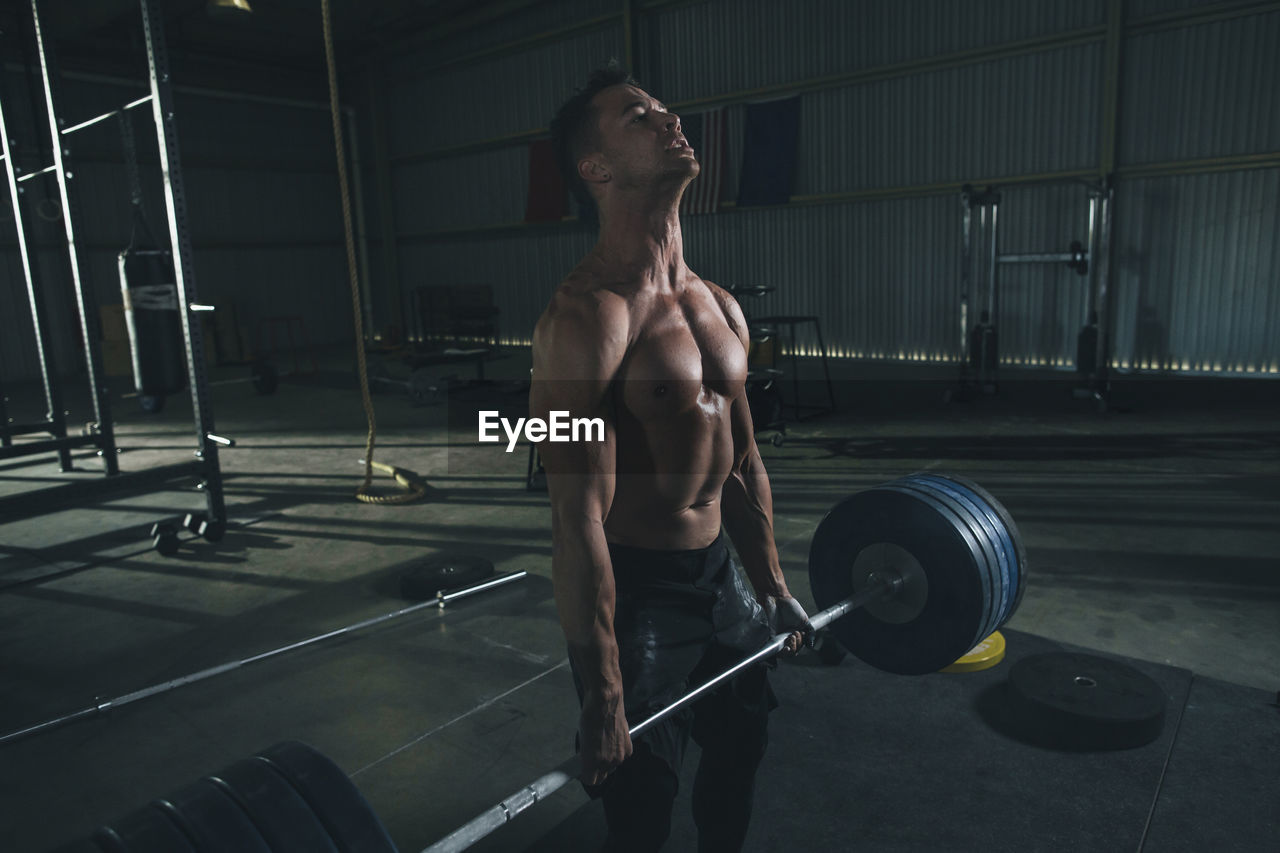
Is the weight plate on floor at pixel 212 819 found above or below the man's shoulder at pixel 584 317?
below

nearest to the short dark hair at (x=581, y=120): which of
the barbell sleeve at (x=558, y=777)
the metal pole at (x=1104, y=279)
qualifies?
the barbell sleeve at (x=558, y=777)

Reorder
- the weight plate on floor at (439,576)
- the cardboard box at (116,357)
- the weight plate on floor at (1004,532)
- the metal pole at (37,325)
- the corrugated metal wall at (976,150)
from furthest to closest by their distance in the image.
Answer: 1. the cardboard box at (116,357)
2. the corrugated metal wall at (976,150)
3. the metal pole at (37,325)
4. the weight plate on floor at (439,576)
5. the weight plate on floor at (1004,532)

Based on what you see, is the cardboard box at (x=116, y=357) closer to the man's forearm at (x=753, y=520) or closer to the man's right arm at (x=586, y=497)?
the man's forearm at (x=753, y=520)

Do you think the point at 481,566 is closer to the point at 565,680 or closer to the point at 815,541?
the point at 565,680

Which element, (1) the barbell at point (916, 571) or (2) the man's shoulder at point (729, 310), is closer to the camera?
(2) the man's shoulder at point (729, 310)

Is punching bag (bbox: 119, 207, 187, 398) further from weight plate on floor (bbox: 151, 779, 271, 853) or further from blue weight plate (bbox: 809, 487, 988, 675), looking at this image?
weight plate on floor (bbox: 151, 779, 271, 853)

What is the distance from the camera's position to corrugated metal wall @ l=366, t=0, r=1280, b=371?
27.6ft

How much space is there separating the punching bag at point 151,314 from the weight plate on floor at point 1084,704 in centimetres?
475

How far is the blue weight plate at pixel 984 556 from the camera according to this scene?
198cm

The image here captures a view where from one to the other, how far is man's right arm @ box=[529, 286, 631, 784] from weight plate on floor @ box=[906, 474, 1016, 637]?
102cm

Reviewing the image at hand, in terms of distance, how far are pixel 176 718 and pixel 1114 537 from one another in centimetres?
417

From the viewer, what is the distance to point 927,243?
10.2 m

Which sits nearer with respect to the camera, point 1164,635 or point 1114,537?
point 1164,635

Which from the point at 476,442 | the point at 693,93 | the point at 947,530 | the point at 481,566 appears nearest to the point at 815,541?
the point at 947,530
